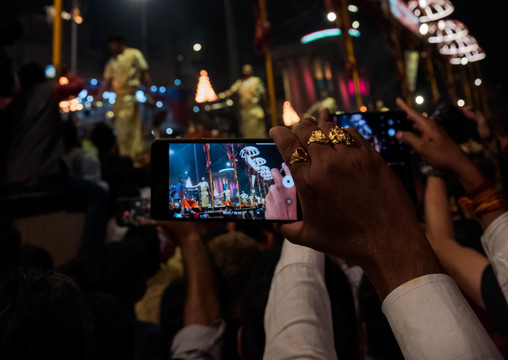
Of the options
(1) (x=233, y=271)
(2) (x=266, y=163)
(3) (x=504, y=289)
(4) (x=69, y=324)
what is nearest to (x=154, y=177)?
(2) (x=266, y=163)

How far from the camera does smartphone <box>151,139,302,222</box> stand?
73cm

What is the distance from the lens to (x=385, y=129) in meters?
0.98

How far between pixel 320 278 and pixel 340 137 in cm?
38

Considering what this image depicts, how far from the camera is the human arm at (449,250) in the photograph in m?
0.93

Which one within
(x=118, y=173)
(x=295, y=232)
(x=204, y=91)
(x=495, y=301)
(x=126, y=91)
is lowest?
(x=495, y=301)

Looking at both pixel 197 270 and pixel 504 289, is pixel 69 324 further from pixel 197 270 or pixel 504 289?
pixel 504 289

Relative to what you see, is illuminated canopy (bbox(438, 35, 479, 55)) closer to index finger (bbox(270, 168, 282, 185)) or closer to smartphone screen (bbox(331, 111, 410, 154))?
smartphone screen (bbox(331, 111, 410, 154))

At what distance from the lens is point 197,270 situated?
112cm

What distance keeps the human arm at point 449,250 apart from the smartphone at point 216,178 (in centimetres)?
57

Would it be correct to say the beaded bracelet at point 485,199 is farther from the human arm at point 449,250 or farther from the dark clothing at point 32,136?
the dark clothing at point 32,136

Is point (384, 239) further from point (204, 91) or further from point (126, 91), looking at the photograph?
point (126, 91)

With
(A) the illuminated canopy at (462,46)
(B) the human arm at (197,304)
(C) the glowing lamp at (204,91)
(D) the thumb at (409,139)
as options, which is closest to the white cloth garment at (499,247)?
→ (D) the thumb at (409,139)

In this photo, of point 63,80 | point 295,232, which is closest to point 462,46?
point 63,80

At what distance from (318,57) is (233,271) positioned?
1123 cm
